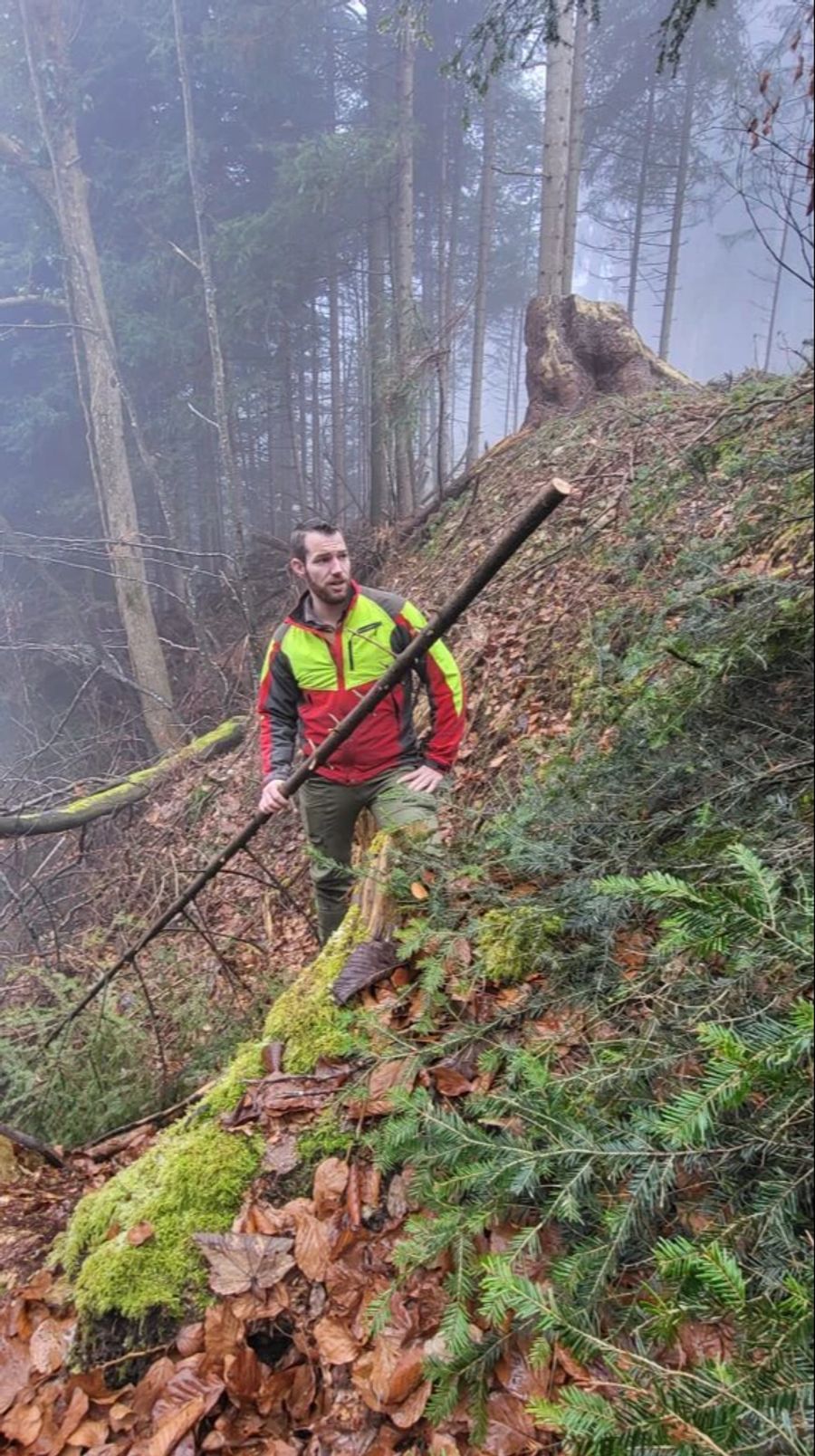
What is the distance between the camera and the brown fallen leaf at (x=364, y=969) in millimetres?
2523

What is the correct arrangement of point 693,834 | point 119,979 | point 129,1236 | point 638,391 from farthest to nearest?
1. point 638,391
2. point 119,979
3. point 129,1236
4. point 693,834

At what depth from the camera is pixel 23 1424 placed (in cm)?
187

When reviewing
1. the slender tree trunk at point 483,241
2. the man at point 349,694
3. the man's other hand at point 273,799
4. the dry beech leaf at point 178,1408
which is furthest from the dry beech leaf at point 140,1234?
the slender tree trunk at point 483,241

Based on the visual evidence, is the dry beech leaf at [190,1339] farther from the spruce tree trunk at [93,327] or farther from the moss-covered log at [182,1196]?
the spruce tree trunk at [93,327]

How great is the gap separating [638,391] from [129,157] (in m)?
14.9

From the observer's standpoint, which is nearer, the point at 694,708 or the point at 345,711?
the point at 694,708

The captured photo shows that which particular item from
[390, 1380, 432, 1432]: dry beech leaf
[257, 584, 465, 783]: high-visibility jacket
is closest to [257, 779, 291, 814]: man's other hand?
[257, 584, 465, 783]: high-visibility jacket

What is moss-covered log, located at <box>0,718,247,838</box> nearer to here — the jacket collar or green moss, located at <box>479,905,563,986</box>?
the jacket collar

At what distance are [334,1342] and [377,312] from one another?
1640 cm

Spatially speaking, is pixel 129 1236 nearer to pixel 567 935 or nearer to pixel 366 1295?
pixel 366 1295

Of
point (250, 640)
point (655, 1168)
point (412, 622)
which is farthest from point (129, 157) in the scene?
point (655, 1168)

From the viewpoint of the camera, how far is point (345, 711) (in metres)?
3.87

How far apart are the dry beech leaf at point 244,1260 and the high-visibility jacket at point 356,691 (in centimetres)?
214

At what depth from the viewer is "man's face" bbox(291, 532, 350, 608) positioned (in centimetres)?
362
